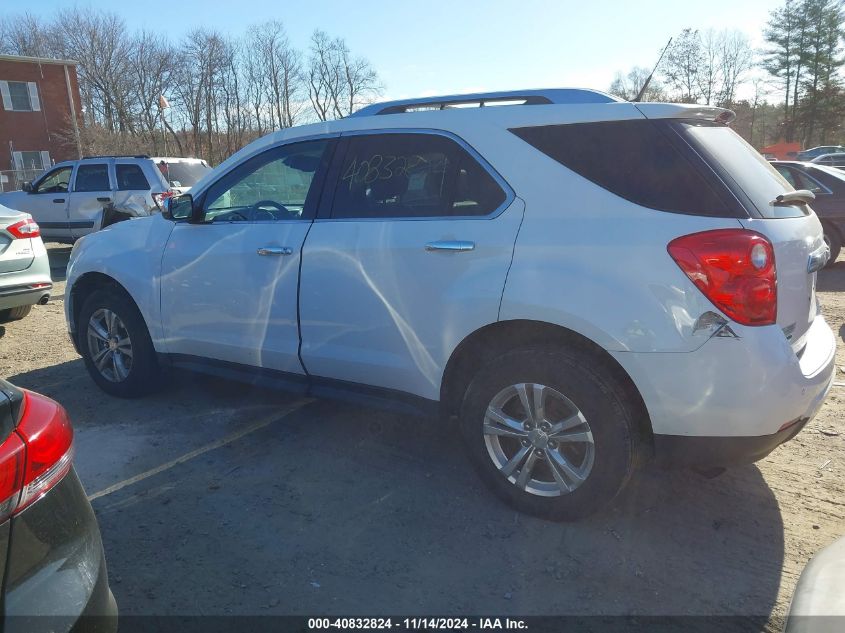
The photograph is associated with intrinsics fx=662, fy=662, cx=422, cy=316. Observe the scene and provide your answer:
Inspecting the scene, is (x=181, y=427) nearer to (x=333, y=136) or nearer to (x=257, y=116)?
(x=333, y=136)

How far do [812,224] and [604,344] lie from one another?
47.4 inches

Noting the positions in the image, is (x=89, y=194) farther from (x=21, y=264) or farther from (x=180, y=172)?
(x=21, y=264)

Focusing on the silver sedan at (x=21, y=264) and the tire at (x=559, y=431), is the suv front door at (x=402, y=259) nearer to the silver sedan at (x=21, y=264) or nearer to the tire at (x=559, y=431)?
the tire at (x=559, y=431)

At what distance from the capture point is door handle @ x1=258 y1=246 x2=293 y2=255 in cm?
375

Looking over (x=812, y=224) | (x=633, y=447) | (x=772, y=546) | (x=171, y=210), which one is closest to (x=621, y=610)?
(x=633, y=447)

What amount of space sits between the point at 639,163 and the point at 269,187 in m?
2.26

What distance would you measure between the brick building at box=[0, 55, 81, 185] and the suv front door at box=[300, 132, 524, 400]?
37202 mm

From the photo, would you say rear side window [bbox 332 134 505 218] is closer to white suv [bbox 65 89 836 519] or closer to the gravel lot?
white suv [bbox 65 89 836 519]

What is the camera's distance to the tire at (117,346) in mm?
4656

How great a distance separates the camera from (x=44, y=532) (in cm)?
170

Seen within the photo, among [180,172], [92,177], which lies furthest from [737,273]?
[92,177]

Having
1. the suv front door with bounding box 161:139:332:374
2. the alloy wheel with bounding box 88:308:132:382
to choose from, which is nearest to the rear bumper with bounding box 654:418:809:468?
the suv front door with bounding box 161:139:332:374

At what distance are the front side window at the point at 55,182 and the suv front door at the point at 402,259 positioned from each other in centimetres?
1160

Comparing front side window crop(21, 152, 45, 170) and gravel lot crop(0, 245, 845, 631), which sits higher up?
front side window crop(21, 152, 45, 170)
